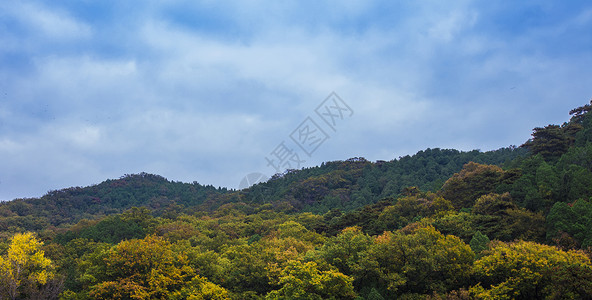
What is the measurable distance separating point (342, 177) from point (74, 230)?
48.9 meters

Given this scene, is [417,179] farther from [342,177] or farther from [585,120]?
[585,120]

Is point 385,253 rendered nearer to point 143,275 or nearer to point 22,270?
point 143,275

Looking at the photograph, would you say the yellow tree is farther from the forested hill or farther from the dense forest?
the forested hill

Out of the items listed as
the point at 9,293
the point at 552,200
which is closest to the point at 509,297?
the point at 552,200

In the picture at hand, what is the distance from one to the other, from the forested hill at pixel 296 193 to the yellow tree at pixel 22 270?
1477 inches

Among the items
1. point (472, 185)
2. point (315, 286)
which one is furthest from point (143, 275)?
point (472, 185)

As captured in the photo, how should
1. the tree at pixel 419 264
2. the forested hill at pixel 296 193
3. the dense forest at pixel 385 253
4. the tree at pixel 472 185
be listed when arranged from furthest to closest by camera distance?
the forested hill at pixel 296 193 → the tree at pixel 472 185 → the tree at pixel 419 264 → the dense forest at pixel 385 253

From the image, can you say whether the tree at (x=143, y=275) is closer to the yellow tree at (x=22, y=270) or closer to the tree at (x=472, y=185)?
the yellow tree at (x=22, y=270)

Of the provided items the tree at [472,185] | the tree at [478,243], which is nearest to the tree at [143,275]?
the tree at [478,243]

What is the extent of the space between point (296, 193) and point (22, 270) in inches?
2014

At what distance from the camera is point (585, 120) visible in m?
44.4

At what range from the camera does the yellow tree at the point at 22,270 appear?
23.2m

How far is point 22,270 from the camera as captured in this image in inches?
971

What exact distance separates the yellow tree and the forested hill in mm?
37509
